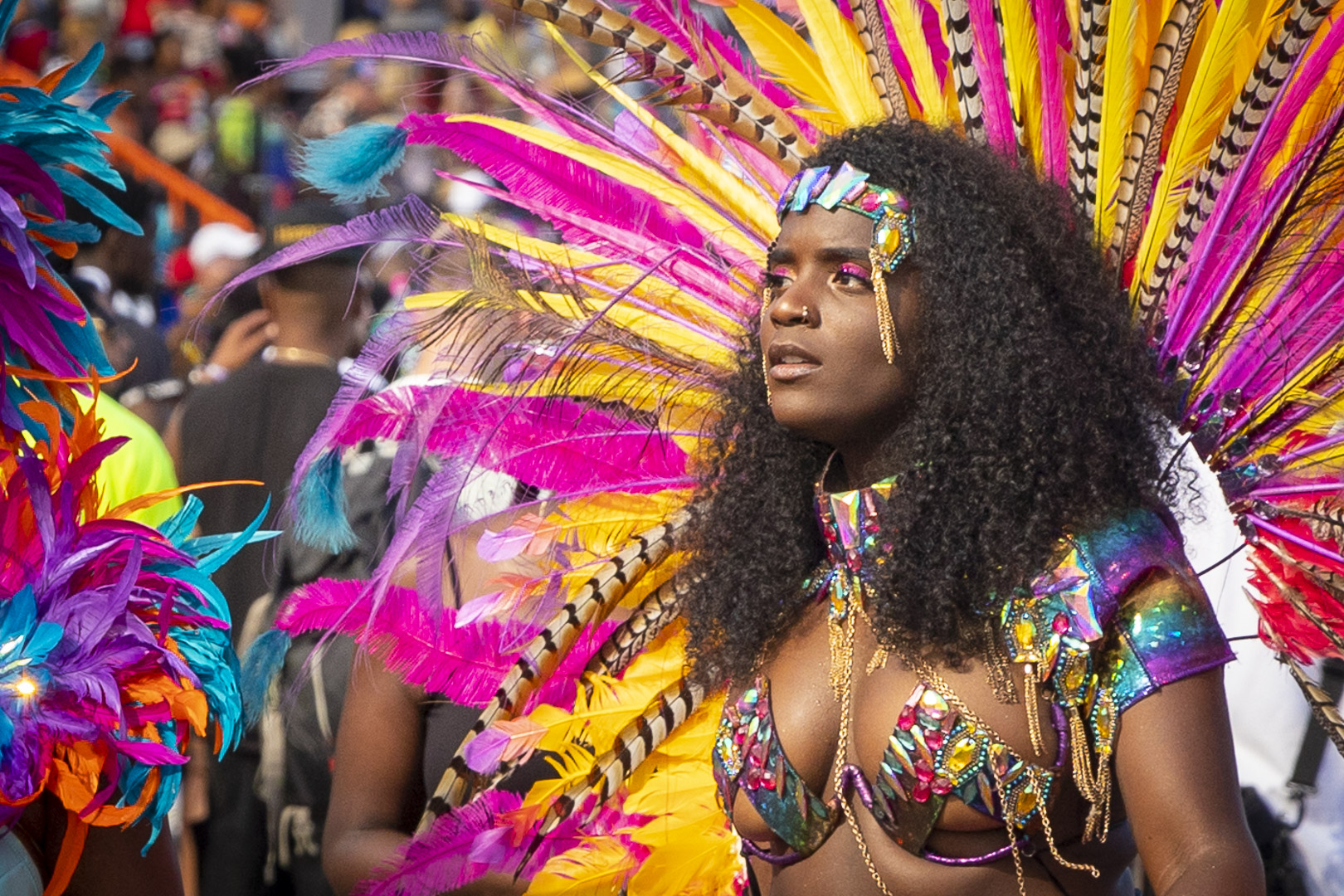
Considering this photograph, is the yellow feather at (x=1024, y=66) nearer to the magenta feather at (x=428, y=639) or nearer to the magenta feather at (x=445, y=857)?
the magenta feather at (x=428, y=639)

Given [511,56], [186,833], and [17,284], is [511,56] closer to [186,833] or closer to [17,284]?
[17,284]

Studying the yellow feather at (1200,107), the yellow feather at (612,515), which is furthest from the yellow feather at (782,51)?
the yellow feather at (612,515)

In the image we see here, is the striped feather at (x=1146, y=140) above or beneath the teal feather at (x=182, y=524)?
above

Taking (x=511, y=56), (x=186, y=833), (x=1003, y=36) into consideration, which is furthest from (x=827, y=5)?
(x=186, y=833)

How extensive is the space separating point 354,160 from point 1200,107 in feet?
4.44

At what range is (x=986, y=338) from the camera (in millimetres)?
2066

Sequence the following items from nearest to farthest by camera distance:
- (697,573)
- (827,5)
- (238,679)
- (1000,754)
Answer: (1000,754)
(238,679)
(697,573)
(827,5)

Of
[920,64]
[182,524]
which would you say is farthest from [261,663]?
[920,64]

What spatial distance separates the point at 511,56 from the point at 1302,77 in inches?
49.1

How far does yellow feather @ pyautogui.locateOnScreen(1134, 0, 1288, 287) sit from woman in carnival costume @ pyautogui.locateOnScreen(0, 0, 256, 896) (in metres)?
1.43

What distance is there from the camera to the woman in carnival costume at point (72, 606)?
2066 mm

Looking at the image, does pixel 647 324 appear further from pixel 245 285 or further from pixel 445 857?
pixel 245 285

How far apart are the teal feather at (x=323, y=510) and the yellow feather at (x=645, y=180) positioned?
64 centimetres

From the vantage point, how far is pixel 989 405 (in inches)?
80.9
